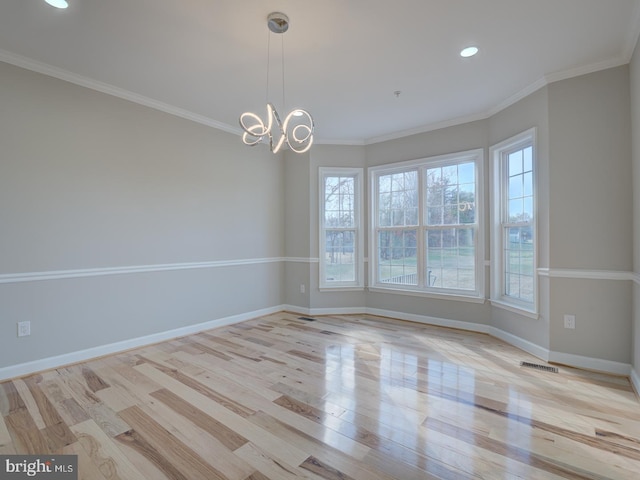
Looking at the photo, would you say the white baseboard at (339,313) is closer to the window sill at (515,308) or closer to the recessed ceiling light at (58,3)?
the window sill at (515,308)

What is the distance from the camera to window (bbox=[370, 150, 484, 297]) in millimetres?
4016

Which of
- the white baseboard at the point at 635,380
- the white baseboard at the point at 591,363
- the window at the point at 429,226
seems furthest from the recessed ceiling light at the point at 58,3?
the white baseboard at the point at 635,380

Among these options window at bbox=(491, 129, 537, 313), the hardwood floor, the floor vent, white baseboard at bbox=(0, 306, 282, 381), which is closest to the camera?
the hardwood floor

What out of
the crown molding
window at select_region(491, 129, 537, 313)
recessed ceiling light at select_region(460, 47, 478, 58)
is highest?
recessed ceiling light at select_region(460, 47, 478, 58)

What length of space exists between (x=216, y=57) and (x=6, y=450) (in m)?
3.03

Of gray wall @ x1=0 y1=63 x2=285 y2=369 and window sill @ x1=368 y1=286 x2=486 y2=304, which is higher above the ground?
gray wall @ x1=0 y1=63 x2=285 y2=369

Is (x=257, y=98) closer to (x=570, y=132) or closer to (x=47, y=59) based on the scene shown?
(x=47, y=59)

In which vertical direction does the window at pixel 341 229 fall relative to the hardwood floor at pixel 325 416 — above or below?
above

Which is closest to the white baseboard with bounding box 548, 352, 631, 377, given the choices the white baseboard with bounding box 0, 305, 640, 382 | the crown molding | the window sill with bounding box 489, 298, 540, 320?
the white baseboard with bounding box 0, 305, 640, 382

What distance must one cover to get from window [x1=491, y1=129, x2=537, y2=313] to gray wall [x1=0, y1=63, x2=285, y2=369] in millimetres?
3317

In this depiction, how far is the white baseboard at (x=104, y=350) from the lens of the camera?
264cm

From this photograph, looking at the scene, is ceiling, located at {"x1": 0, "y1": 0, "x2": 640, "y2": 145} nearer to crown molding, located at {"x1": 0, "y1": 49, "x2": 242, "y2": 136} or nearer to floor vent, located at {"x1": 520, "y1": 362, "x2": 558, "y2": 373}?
crown molding, located at {"x1": 0, "y1": 49, "x2": 242, "y2": 136}

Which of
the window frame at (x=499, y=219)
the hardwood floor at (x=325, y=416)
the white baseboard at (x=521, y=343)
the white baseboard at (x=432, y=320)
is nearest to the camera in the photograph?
the hardwood floor at (x=325, y=416)

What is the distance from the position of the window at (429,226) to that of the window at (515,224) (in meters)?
0.22
